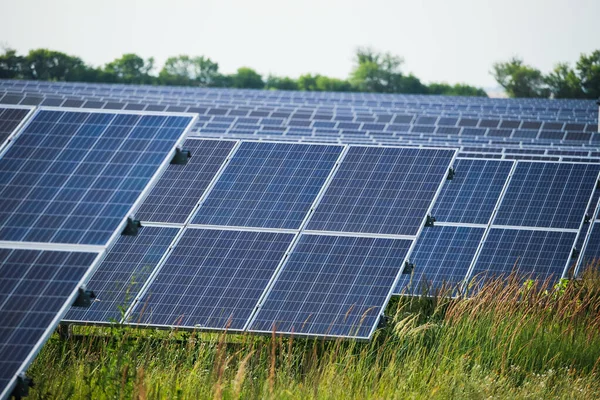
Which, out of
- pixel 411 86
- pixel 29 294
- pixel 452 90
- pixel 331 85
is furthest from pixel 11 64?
pixel 29 294

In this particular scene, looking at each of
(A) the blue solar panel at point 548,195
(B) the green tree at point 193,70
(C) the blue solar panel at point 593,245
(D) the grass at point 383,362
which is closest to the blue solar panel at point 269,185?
(D) the grass at point 383,362

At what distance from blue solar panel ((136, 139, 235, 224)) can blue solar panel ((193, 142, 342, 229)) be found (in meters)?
0.24

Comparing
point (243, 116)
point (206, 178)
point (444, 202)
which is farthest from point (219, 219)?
point (243, 116)

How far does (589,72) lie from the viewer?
120 meters

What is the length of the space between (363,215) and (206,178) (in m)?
2.91

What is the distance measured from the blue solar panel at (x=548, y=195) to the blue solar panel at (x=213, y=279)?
24.9ft

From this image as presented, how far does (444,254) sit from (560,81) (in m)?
108

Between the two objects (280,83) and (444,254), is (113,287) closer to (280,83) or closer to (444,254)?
(444,254)

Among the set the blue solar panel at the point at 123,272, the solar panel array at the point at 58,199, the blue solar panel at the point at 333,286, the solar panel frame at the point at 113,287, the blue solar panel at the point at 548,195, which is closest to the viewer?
the solar panel array at the point at 58,199

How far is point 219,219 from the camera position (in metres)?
15.3

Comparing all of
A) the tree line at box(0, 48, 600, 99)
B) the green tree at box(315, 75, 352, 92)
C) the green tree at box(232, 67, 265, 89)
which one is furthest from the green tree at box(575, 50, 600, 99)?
the green tree at box(232, 67, 265, 89)

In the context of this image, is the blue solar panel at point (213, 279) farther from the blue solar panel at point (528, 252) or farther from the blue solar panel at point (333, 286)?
the blue solar panel at point (528, 252)

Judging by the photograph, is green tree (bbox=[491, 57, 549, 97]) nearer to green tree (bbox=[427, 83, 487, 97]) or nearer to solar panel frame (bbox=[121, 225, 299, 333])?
green tree (bbox=[427, 83, 487, 97])

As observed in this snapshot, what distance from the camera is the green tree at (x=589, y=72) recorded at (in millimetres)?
118188
